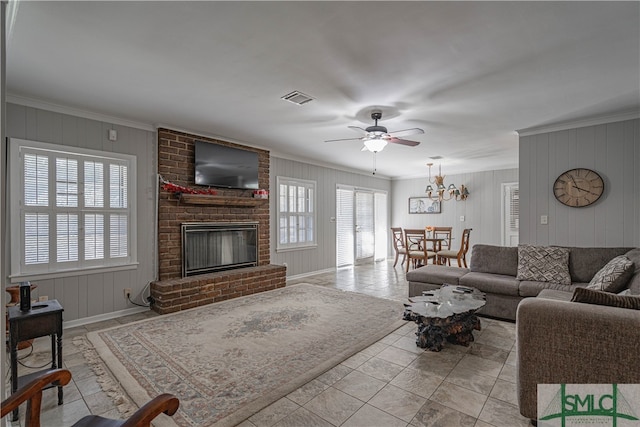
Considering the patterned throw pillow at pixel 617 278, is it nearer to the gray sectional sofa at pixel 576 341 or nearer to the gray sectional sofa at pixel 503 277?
the gray sectional sofa at pixel 503 277

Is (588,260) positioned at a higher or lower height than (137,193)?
lower

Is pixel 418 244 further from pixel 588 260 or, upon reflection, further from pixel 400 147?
pixel 588 260

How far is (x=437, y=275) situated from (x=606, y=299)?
238cm

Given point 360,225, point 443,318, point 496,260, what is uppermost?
point 360,225

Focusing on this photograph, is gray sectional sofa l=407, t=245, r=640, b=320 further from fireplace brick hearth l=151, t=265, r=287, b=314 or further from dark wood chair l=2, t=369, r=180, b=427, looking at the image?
dark wood chair l=2, t=369, r=180, b=427

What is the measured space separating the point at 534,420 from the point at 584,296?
0.76 metres

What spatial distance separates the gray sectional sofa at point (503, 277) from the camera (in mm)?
3469

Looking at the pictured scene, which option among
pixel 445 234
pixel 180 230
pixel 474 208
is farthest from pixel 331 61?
pixel 474 208

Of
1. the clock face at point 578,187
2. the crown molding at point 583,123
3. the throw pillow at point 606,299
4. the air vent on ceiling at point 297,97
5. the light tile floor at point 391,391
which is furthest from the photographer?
the clock face at point 578,187

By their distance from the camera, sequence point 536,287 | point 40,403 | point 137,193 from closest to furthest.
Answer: point 40,403 < point 536,287 < point 137,193

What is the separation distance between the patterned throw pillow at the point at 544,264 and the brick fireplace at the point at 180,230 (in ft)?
11.5

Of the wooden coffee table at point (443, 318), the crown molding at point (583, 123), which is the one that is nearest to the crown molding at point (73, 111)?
the wooden coffee table at point (443, 318)

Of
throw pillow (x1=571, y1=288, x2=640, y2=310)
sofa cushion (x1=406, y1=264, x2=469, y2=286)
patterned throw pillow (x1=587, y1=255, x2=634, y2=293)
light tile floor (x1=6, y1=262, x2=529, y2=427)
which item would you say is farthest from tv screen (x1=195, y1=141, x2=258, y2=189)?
patterned throw pillow (x1=587, y1=255, x2=634, y2=293)

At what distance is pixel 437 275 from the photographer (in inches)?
161
